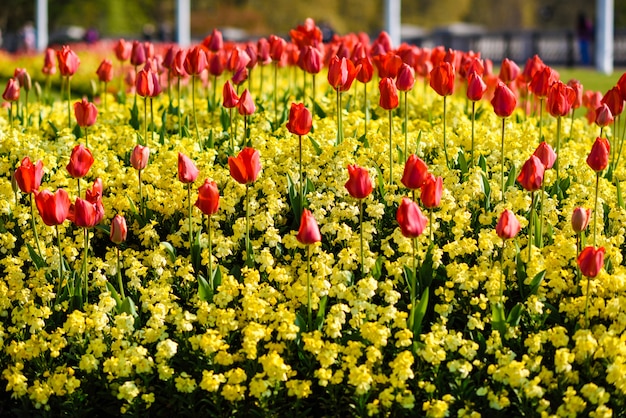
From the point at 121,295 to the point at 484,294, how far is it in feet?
4.24

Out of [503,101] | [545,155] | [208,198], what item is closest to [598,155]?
[545,155]

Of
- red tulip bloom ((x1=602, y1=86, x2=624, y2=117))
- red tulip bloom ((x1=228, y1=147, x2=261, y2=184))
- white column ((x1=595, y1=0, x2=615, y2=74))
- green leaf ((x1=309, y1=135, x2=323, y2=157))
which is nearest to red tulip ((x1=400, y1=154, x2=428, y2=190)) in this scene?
red tulip bloom ((x1=228, y1=147, x2=261, y2=184))

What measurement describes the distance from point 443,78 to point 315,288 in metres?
1.21

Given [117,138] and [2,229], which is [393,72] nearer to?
[117,138]

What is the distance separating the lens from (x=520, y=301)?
345 cm

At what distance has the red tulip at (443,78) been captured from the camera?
4.06 m

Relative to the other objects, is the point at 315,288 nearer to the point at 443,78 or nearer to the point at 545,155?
the point at 545,155

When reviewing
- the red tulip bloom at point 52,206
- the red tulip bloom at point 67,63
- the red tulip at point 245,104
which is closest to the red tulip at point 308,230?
the red tulip bloom at point 52,206

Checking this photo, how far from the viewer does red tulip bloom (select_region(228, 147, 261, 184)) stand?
10.8 ft

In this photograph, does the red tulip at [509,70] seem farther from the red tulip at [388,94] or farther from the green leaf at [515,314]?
the green leaf at [515,314]

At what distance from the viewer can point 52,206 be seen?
3213mm

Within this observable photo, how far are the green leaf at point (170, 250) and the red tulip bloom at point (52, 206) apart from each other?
1.57 feet

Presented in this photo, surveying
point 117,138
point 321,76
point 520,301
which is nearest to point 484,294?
point 520,301

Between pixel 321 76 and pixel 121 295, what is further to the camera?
pixel 321 76
